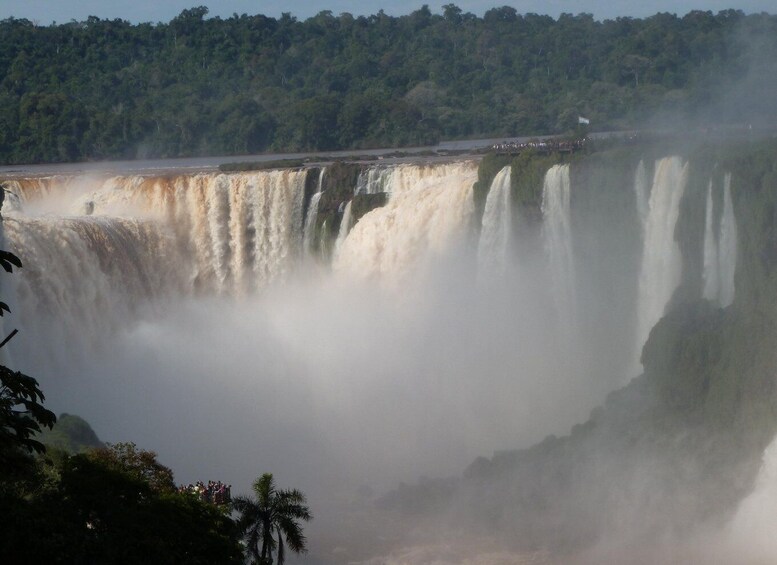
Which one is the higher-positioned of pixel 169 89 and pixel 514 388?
pixel 169 89

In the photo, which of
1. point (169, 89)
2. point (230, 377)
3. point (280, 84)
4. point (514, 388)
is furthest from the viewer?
point (280, 84)

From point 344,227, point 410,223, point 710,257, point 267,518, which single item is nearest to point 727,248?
point 710,257

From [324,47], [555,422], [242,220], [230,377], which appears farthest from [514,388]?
[324,47]

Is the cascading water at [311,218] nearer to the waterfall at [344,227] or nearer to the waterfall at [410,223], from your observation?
the waterfall at [344,227]

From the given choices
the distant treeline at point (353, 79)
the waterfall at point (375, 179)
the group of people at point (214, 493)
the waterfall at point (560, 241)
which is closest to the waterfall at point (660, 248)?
the waterfall at point (560, 241)

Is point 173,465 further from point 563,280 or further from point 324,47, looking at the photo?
point 324,47

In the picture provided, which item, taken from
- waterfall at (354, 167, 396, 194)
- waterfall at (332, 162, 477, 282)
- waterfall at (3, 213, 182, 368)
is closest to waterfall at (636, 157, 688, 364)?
waterfall at (332, 162, 477, 282)
